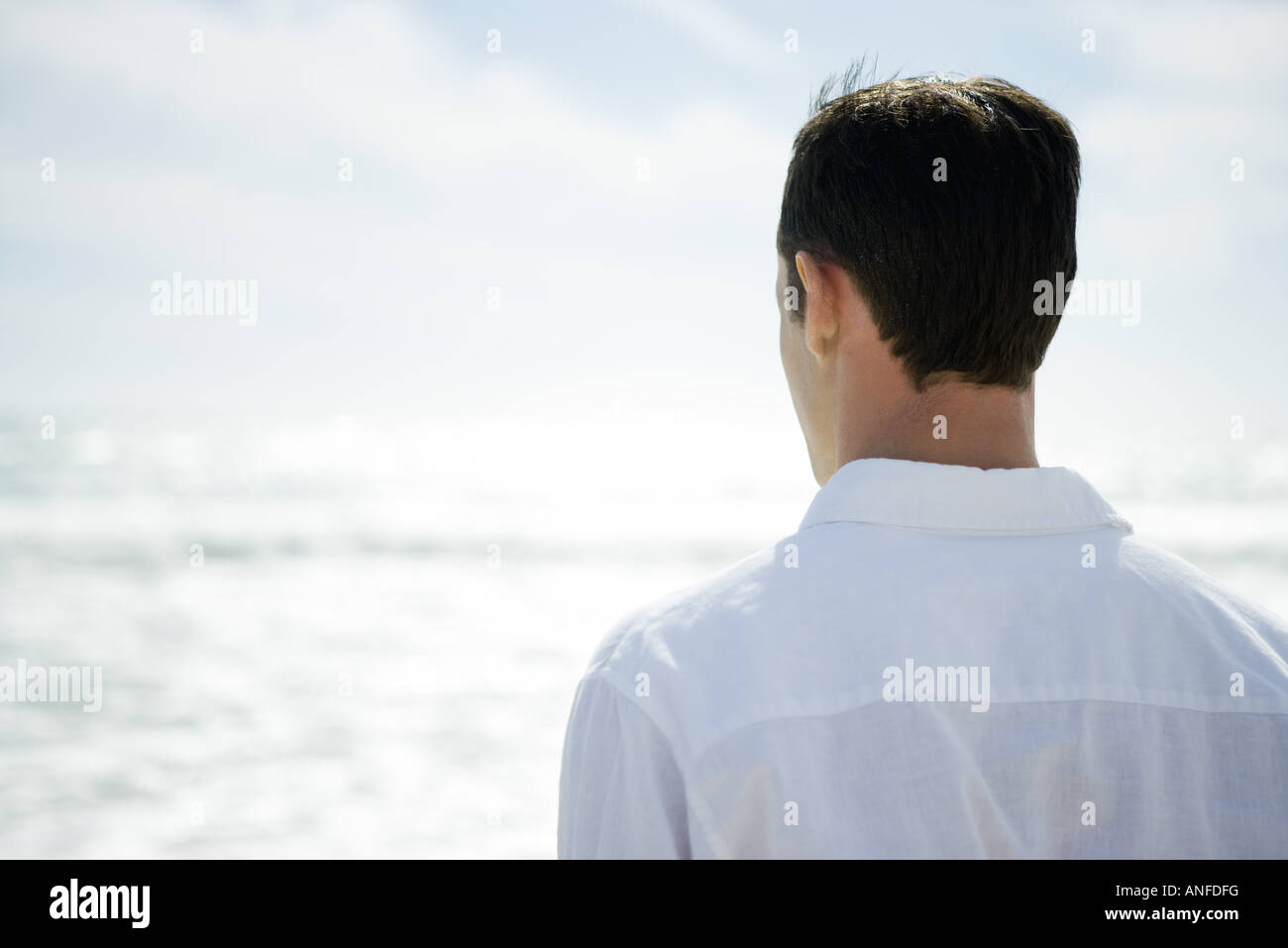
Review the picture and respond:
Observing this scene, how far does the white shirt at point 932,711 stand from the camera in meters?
1.18

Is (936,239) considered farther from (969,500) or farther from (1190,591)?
(1190,591)

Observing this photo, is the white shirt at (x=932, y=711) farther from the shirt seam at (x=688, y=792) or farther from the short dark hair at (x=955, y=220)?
the short dark hair at (x=955, y=220)

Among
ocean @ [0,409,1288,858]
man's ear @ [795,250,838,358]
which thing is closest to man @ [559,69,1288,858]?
man's ear @ [795,250,838,358]

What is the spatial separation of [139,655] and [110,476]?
16.7 m

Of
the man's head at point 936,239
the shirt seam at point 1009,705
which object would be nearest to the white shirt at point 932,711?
the shirt seam at point 1009,705

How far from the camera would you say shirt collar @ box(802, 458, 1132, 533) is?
1303mm

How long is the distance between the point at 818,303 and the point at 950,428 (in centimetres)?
25

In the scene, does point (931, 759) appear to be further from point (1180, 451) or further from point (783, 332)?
point (1180, 451)

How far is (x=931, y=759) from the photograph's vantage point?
1.19m

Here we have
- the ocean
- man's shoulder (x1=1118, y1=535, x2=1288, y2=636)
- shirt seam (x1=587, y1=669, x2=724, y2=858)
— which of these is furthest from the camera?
the ocean

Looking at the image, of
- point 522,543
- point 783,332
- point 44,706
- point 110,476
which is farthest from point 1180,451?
point 783,332

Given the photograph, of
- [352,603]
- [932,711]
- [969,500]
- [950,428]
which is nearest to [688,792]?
[932,711]

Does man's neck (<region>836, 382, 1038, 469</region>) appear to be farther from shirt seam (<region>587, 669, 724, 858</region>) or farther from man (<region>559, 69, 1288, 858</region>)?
shirt seam (<region>587, 669, 724, 858</region>)

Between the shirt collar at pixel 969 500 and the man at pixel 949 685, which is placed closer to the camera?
the man at pixel 949 685
